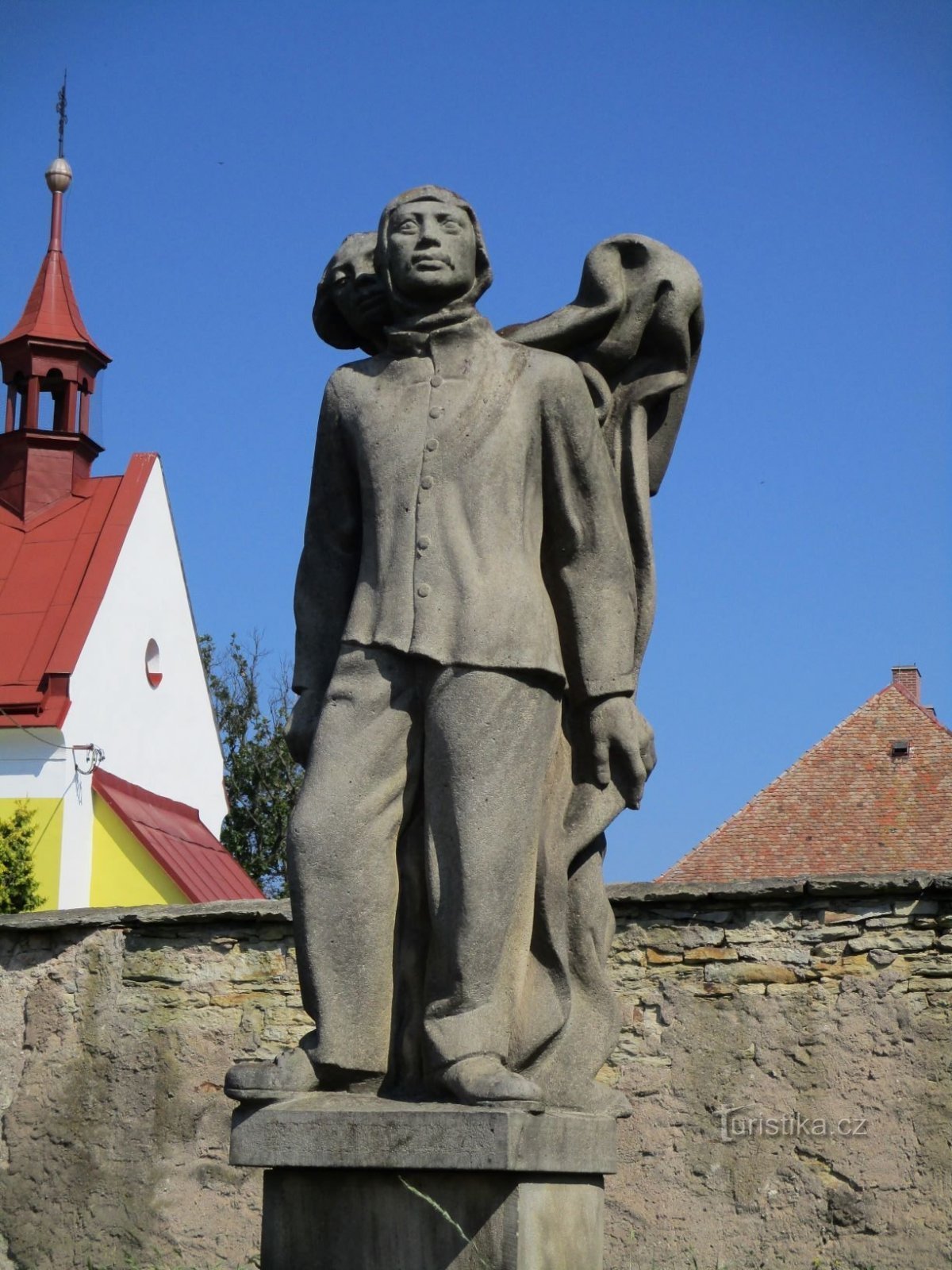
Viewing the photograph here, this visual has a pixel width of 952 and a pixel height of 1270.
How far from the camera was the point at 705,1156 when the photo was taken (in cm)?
880

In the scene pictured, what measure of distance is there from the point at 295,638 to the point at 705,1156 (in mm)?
4977

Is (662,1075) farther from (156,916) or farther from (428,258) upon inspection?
(428,258)

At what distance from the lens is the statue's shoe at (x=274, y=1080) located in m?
4.20

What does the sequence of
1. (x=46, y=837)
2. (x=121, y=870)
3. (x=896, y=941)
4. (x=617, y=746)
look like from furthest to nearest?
(x=121, y=870) < (x=46, y=837) < (x=896, y=941) < (x=617, y=746)

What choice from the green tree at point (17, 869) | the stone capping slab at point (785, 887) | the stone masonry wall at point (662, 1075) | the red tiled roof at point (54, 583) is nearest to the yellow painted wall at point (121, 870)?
the red tiled roof at point (54, 583)

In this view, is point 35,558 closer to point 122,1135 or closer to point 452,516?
point 122,1135

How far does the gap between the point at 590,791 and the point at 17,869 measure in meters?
19.1

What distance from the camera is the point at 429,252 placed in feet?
15.2

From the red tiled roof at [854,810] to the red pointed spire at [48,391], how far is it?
41.0 feet

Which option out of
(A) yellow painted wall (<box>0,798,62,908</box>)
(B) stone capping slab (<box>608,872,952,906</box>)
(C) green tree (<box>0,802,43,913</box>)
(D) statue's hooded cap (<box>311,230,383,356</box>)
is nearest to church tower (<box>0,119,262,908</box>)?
(A) yellow painted wall (<box>0,798,62,908</box>)

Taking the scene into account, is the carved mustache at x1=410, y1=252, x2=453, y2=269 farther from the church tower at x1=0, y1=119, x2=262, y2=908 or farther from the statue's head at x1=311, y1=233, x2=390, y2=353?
the church tower at x1=0, y1=119, x2=262, y2=908

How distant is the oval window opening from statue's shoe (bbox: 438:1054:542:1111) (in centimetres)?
2503

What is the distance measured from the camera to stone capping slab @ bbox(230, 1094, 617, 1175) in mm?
3918

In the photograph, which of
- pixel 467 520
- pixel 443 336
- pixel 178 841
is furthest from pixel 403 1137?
pixel 178 841
